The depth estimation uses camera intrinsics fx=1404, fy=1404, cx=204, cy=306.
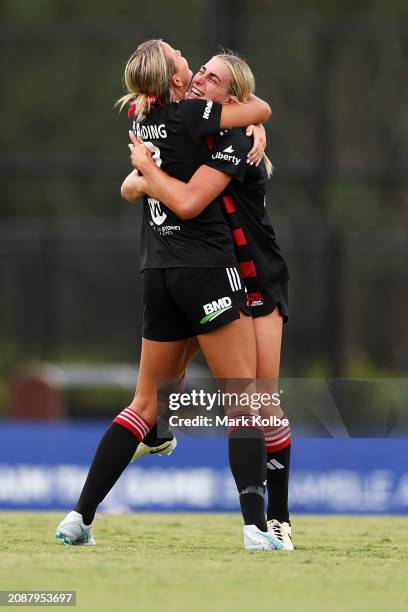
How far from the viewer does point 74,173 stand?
17.2m

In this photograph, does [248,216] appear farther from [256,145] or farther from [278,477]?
[278,477]

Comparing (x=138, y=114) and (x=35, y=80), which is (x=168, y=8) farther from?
(x=138, y=114)

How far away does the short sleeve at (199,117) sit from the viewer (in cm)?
545

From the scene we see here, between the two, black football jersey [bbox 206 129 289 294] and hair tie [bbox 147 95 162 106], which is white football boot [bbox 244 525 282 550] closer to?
black football jersey [bbox 206 129 289 294]

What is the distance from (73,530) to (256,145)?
5.59 feet

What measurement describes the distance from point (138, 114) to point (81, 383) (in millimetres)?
9432

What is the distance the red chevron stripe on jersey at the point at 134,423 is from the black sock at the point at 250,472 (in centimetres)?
40

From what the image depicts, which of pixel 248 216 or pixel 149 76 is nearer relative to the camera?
pixel 149 76

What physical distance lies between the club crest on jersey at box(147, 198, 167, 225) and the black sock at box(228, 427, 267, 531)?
0.90m

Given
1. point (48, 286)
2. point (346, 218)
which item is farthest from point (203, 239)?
point (346, 218)

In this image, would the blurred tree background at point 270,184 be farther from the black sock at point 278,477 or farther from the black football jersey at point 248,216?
the black football jersey at point 248,216

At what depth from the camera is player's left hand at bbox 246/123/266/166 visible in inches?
Result: 220

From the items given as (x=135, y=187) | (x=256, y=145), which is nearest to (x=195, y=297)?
(x=135, y=187)

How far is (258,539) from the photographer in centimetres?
547
